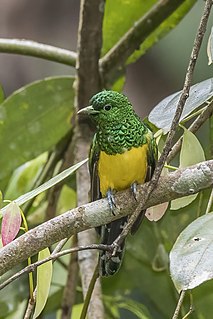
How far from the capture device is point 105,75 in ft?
5.91

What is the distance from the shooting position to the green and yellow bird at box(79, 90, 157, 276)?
1.38 metres

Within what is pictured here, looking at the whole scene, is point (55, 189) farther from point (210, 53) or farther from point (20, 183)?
point (210, 53)

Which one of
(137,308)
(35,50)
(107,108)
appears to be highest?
(35,50)

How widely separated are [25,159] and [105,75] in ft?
0.88

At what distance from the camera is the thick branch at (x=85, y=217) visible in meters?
1.04

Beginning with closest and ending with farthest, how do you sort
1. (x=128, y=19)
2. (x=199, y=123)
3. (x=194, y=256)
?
1. (x=194, y=256)
2. (x=199, y=123)
3. (x=128, y=19)

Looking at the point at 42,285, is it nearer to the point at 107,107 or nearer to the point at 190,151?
the point at 190,151

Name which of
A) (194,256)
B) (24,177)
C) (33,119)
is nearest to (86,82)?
(33,119)

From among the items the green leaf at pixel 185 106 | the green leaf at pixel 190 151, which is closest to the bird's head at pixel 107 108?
the green leaf at pixel 185 106

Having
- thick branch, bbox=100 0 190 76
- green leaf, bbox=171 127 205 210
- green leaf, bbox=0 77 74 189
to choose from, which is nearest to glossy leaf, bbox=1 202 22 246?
green leaf, bbox=171 127 205 210

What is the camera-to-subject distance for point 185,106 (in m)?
1.21

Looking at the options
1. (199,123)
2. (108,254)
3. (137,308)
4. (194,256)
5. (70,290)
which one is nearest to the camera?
(194,256)

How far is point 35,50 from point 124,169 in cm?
53

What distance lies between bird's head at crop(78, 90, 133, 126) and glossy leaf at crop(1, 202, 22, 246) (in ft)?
1.12
